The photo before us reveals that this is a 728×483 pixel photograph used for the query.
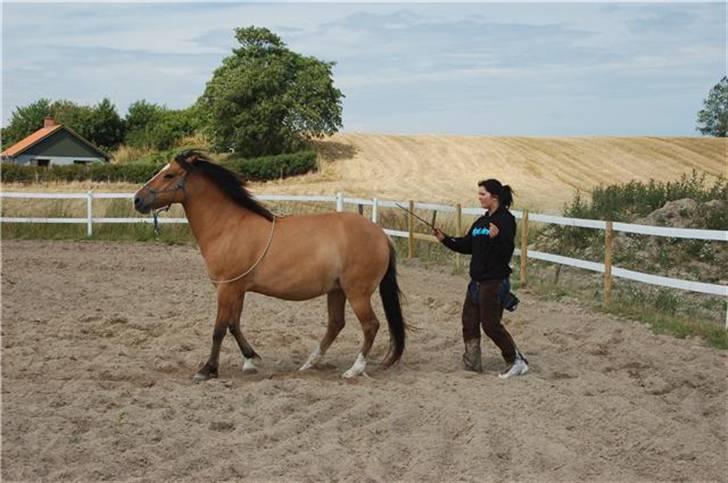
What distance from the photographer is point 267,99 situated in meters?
37.8

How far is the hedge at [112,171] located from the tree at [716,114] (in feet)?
125

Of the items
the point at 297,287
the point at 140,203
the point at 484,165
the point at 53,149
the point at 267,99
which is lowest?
the point at 297,287

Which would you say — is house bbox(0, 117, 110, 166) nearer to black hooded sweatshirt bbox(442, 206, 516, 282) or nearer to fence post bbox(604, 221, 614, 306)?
fence post bbox(604, 221, 614, 306)

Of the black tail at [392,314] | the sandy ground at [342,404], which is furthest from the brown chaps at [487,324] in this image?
the black tail at [392,314]

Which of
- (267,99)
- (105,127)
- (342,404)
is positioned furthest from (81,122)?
(342,404)

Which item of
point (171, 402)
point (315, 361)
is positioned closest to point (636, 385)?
point (315, 361)

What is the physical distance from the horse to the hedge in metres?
25.9

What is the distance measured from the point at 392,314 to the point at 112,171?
2840 cm

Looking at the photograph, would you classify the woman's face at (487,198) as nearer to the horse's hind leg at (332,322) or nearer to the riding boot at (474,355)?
the riding boot at (474,355)

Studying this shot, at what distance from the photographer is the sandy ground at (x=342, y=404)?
17.4 ft

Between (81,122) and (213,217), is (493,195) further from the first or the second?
(81,122)

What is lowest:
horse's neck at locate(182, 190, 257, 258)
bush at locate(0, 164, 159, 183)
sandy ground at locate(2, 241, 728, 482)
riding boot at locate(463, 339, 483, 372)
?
sandy ground at locate(2, 241, 728, 482)

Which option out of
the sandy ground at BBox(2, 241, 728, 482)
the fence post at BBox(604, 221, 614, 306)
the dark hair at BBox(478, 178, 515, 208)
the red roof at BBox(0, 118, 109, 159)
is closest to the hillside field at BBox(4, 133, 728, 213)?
the red roof at BBox(0, 118, 109, 159)

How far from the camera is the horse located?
768cm
